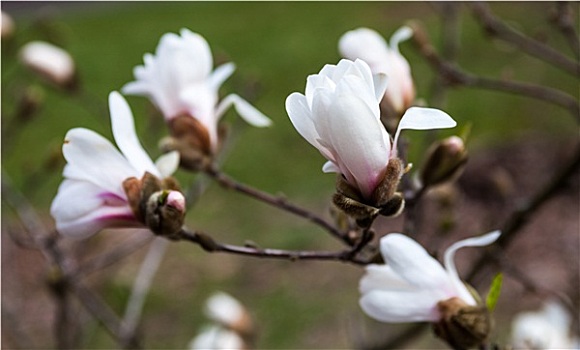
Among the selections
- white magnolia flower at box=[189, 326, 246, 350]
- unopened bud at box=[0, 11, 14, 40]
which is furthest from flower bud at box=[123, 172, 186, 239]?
unopened bud at box=[0, 11, 14, 40]

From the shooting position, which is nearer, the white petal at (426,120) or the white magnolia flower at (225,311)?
the white petal at (426,120)

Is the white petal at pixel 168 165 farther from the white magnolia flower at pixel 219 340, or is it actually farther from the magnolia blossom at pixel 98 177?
the white magnolia flower at pixel 219 340

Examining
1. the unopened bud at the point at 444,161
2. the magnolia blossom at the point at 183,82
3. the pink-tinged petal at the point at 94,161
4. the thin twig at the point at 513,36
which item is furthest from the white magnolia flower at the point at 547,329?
the pink-tinged petal at the point at 94,161

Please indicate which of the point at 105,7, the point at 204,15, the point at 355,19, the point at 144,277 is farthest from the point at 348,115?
the point at 105,7

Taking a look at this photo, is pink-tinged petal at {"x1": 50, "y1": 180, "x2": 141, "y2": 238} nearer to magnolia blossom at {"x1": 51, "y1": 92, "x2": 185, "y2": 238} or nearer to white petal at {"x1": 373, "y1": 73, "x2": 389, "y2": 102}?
magnolia blossom at {"x1": 51, "y1": 92, "x2": 185, "y2": 238}

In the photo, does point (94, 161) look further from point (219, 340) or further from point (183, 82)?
point (219, 340)

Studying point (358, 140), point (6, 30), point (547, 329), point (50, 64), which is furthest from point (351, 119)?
point (6, 30)
